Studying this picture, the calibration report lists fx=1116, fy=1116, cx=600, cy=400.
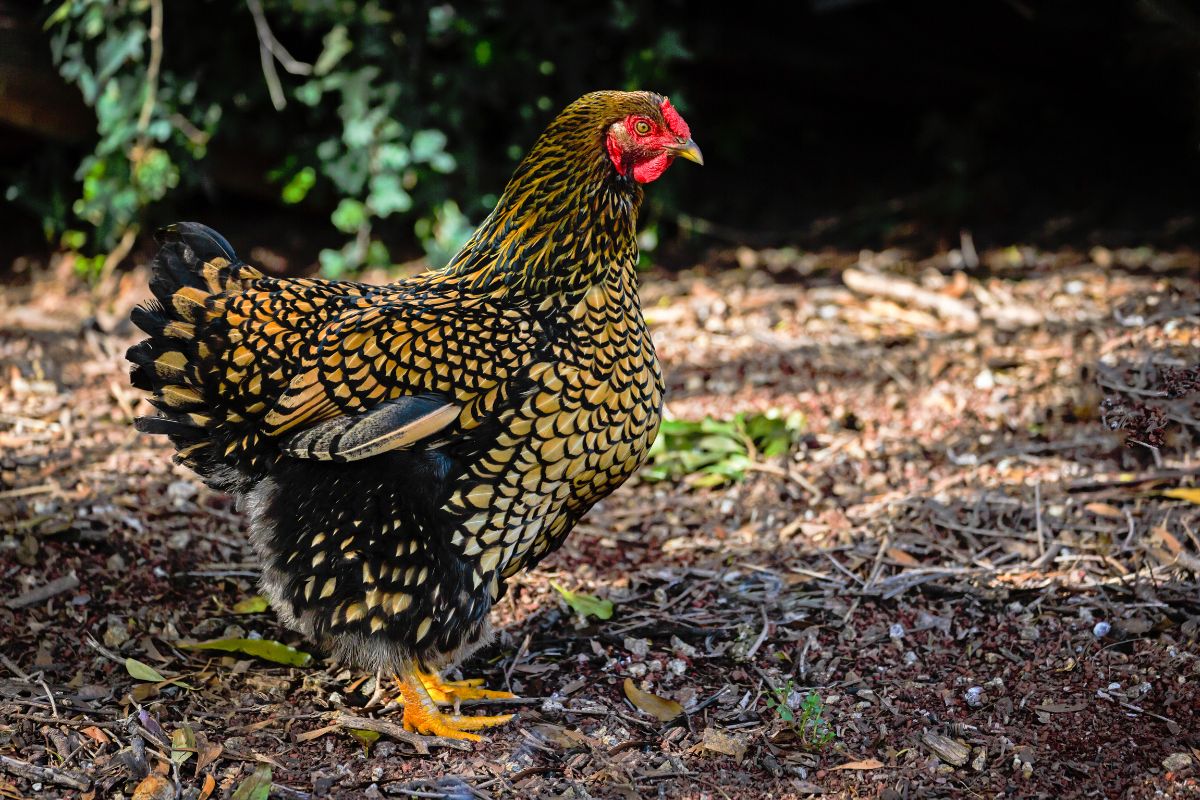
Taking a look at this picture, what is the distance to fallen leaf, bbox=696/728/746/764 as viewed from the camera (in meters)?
2.73

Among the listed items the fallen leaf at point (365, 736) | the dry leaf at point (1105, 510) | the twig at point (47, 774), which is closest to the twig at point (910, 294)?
the dry leaf at point (1105, 510)

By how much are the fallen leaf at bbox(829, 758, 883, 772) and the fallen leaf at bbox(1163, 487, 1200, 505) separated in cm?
154

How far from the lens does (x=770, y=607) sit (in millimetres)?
3377

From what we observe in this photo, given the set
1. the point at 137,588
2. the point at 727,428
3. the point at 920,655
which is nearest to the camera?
the point at 920,655

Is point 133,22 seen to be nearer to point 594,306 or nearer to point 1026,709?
point 594,306

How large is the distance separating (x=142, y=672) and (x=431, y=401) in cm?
113

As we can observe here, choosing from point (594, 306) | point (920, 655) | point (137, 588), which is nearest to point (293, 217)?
point (137, 588)

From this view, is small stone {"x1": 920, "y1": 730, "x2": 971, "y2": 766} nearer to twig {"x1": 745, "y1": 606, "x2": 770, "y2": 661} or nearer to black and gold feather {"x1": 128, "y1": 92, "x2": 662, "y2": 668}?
twig {"x1": 745, "y1": 606, "x2": 770, "y2": 661}

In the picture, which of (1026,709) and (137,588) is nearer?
(1026,709)

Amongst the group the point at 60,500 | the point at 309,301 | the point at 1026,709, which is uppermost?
the point at 309,301

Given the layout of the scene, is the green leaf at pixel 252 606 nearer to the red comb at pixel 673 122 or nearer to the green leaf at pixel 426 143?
the red comb at pixel 673 122

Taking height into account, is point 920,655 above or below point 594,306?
below

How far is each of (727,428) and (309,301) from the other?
6.29 feet

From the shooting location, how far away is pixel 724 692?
301 cm
